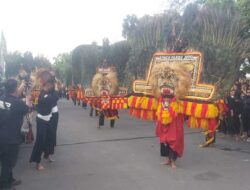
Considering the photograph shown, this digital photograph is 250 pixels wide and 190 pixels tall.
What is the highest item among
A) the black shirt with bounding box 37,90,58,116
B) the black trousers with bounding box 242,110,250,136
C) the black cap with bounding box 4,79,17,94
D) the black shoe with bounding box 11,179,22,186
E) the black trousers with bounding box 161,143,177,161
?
the black cap with bounding box 4,79,17,94

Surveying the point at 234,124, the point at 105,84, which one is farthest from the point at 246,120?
the point at 105,84

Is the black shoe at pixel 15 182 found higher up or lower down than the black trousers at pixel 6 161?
lower down

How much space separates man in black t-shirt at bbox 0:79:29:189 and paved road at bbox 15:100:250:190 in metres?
0.34

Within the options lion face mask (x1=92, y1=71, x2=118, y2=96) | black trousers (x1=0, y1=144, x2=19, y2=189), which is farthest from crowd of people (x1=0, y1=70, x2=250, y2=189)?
lion face mask (x1=92, y1=71, x2=118, y2=96)

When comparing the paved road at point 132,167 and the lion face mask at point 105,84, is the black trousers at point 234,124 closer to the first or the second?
the paved road at point 132,167

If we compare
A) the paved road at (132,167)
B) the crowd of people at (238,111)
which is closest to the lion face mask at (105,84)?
the paved road at (132,167)

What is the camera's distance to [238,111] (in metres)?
10.5

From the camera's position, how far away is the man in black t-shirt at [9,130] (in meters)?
5.72

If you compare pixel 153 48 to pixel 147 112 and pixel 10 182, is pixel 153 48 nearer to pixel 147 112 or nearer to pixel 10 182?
pixel 147 112

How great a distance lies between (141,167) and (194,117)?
137cm

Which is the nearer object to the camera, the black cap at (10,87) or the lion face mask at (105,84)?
the black cap at (10,87)

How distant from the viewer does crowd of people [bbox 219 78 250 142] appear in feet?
33.5

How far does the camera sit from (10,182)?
19.4ft

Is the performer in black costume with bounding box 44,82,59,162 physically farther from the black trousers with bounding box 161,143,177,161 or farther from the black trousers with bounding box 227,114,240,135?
the black trousers with bounding box 227,114,240,135
